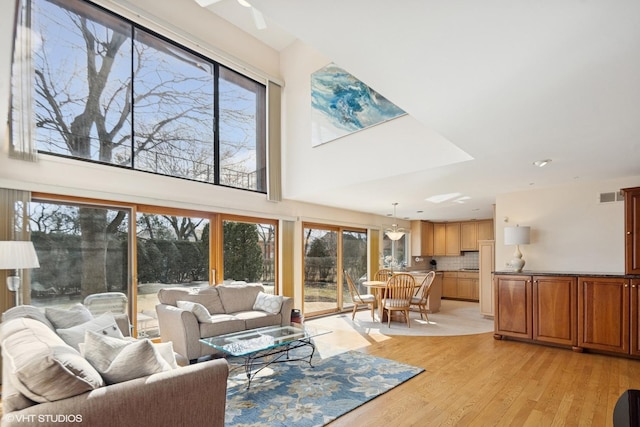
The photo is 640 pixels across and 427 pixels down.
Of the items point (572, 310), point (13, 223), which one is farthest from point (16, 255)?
point (572, 310)

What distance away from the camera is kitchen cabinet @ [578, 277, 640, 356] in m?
4.20

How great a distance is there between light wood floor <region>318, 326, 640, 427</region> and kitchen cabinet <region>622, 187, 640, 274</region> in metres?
1.16

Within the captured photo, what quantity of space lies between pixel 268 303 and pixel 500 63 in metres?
4.11

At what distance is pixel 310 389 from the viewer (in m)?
3.22

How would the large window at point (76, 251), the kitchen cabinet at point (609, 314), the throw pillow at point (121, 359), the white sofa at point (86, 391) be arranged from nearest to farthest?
the white sofa at point (86, 391)
the throw pillow at point (121, 359)
the large window at point (76, 251)
the kitchen cabinet at point (609, 314)

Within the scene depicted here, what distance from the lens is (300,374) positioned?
142 inches

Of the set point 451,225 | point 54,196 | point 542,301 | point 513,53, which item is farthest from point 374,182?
point 451,225

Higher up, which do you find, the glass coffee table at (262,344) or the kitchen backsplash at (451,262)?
the kitchen backsplash at (451,262)

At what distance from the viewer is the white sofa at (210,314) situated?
13.0 ft

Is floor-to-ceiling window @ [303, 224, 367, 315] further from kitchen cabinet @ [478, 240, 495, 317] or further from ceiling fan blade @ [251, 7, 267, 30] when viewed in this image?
ceiling fan blade @ [251, 7, 267, 30]

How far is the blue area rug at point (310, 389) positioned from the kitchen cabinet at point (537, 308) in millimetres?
2203

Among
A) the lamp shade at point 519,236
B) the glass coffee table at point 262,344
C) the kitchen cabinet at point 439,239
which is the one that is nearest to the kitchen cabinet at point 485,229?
the kitchen cabinet at point 439,239

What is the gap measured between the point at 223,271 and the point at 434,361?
132 inches

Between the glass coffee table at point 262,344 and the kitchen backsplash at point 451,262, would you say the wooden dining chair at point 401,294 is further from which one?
the kitchen backsplash at point 451,262
